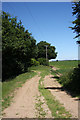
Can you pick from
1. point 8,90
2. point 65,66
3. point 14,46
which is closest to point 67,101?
point 8,90

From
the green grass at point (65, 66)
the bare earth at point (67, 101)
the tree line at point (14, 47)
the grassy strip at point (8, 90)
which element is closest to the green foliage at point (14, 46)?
the tree line at point (14, 47)

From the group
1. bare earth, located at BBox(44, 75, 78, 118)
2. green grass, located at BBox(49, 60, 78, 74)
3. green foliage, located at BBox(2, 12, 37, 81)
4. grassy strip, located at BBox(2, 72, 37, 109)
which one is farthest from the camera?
green grass, located at BBox(49, 60, 78, 74)

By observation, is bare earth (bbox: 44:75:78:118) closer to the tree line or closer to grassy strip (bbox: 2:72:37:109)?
grassy strip (bbox: 2:72:37:109)

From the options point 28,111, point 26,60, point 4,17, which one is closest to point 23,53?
point 26,60

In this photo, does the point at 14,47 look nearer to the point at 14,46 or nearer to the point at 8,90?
the point at 14,46

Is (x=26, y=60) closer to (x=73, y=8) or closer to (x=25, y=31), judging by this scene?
(x=25, y=31)

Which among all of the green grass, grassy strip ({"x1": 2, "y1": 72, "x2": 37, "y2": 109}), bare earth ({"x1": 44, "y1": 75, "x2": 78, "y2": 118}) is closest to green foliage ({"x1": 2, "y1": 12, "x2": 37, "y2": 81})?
grassy strip ({"x1": 2, "y1": 72, "x2": 37, "y2": 109})

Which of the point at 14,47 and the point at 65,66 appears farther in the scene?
the point at 65,66

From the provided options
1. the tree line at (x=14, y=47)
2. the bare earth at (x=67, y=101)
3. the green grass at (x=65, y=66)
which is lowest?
the bare earth at (x=67, y=101)

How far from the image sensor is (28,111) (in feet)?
18.4

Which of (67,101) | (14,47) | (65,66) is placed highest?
(14,47)

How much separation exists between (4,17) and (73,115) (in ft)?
54.3

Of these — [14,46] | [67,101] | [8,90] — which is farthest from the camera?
[14,46]

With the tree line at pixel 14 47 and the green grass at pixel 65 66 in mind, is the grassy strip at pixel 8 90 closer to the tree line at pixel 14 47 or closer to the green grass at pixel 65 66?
the tree line at pixel 14 47
